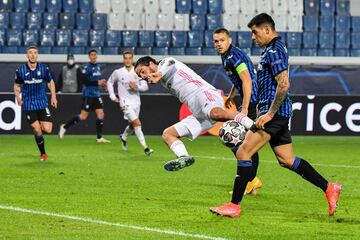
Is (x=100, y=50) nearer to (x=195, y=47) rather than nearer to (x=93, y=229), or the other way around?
(x=195, y=47)

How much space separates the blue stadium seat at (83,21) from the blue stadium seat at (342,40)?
7.70 m

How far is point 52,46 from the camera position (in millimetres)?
27328

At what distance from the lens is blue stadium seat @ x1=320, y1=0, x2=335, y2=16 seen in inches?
1188

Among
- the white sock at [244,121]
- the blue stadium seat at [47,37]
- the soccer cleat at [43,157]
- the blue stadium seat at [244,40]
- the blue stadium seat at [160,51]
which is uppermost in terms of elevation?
the white sock at [244,121]

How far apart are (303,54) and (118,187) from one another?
17392mm

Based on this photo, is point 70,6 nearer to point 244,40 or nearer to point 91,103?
point 244,40

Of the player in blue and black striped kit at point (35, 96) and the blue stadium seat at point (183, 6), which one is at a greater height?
the blue stadium seat at point (183, 6)

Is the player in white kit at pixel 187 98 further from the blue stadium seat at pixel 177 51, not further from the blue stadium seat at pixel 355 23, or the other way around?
the blue stadium seat at pixel 355 23

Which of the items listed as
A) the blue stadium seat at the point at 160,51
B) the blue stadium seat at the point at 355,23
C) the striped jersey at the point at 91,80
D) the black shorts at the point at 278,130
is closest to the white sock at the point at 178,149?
the black shorts at the point at 278,130

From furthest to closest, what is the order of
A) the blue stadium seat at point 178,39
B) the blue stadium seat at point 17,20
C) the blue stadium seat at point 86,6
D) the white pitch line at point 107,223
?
1. the blue stadium seat at point 86,6
2. the blue stadium seat at point 178,39
3. the blue stadium seat at point 17,20
4. the white pitch line at point 107,223

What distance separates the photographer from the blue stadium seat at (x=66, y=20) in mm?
28230

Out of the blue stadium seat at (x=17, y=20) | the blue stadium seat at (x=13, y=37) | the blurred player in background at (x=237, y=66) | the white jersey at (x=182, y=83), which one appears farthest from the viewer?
the blue stadium seat at (x=17, y=20)

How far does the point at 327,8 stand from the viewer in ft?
99.3

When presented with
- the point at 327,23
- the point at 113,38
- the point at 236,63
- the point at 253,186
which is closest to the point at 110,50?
the point at 113,38
